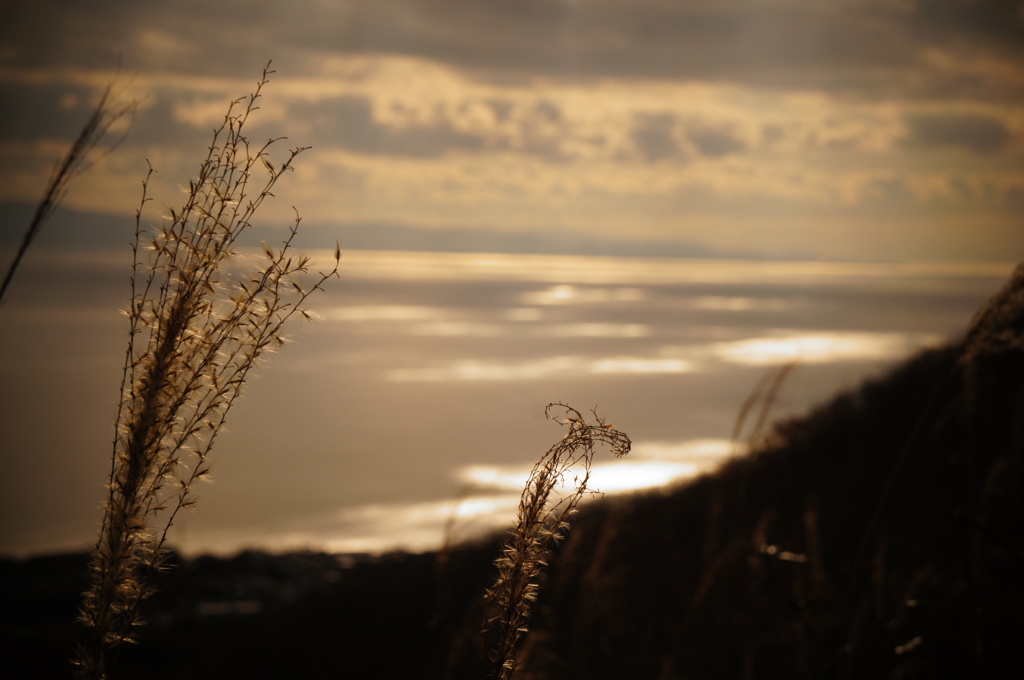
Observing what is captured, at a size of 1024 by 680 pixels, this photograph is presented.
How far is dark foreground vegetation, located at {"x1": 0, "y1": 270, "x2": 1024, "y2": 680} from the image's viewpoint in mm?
3018

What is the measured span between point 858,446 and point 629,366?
4213 centimetres

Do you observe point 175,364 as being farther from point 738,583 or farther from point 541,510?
point 738,583

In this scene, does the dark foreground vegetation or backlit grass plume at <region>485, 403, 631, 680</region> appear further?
the dark foreground vegetation

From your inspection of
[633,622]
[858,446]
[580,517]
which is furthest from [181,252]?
[580,517]

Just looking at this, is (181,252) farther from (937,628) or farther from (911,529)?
(911,529)

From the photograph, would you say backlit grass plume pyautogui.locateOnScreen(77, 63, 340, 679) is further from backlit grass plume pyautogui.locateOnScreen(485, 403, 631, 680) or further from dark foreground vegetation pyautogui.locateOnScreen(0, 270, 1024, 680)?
dark foreground vegetation pyautogui.locateOnScreen(0, 270, 1024, 680)

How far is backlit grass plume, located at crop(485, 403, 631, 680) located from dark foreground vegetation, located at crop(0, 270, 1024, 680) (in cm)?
→ 91

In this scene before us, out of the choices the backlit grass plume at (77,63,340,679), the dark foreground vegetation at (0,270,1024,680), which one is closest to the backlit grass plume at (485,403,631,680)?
the backlit grass plume at (77,63,340,679)

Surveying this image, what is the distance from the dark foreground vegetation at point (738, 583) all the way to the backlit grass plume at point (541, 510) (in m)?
0.91

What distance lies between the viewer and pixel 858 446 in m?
9.14

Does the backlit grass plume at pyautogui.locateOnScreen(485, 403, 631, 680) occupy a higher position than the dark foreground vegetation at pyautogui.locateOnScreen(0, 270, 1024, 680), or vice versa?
the backlit grass plume at pyautogui.locateOnScreen(485, 403, 631, 680)

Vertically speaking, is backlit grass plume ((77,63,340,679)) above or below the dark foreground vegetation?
above

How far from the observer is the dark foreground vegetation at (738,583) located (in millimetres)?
3018

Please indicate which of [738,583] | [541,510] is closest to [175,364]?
[541,510]
